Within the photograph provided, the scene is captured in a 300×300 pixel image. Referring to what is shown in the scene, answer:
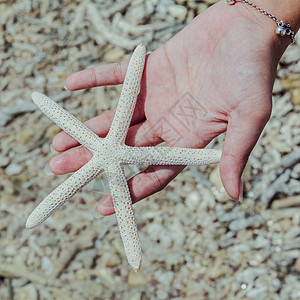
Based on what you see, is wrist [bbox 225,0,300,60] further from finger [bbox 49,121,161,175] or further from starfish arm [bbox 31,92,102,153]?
starfish arm [bbox 31,92,102,153]

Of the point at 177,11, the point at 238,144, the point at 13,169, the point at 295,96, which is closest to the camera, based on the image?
the point at 238,144

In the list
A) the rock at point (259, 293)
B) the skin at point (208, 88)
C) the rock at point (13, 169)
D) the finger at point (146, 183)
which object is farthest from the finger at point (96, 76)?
the rock at point (259, 293)

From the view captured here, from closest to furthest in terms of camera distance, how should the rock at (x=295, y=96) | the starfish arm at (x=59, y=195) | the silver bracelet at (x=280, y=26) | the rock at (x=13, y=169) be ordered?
1. the starfish arm at (x=59, y=195)
2. the silver bracelet at (x=280, y=26)
3. the rock at (x=295, y=96)
4. the rock at (x=13, y=169)

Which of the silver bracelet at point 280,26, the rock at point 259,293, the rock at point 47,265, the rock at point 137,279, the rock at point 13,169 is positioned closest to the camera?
the silver bracelet at point 280,26

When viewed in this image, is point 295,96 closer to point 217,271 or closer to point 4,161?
point 217,271

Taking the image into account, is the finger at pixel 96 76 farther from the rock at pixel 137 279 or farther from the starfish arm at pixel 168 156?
the rock at pixel 137 279

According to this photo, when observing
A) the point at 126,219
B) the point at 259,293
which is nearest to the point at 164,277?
the point at 259,293

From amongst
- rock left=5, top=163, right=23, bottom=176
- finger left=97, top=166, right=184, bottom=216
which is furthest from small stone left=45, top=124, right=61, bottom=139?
finger left=97, top=166, right=184, bottom=216
